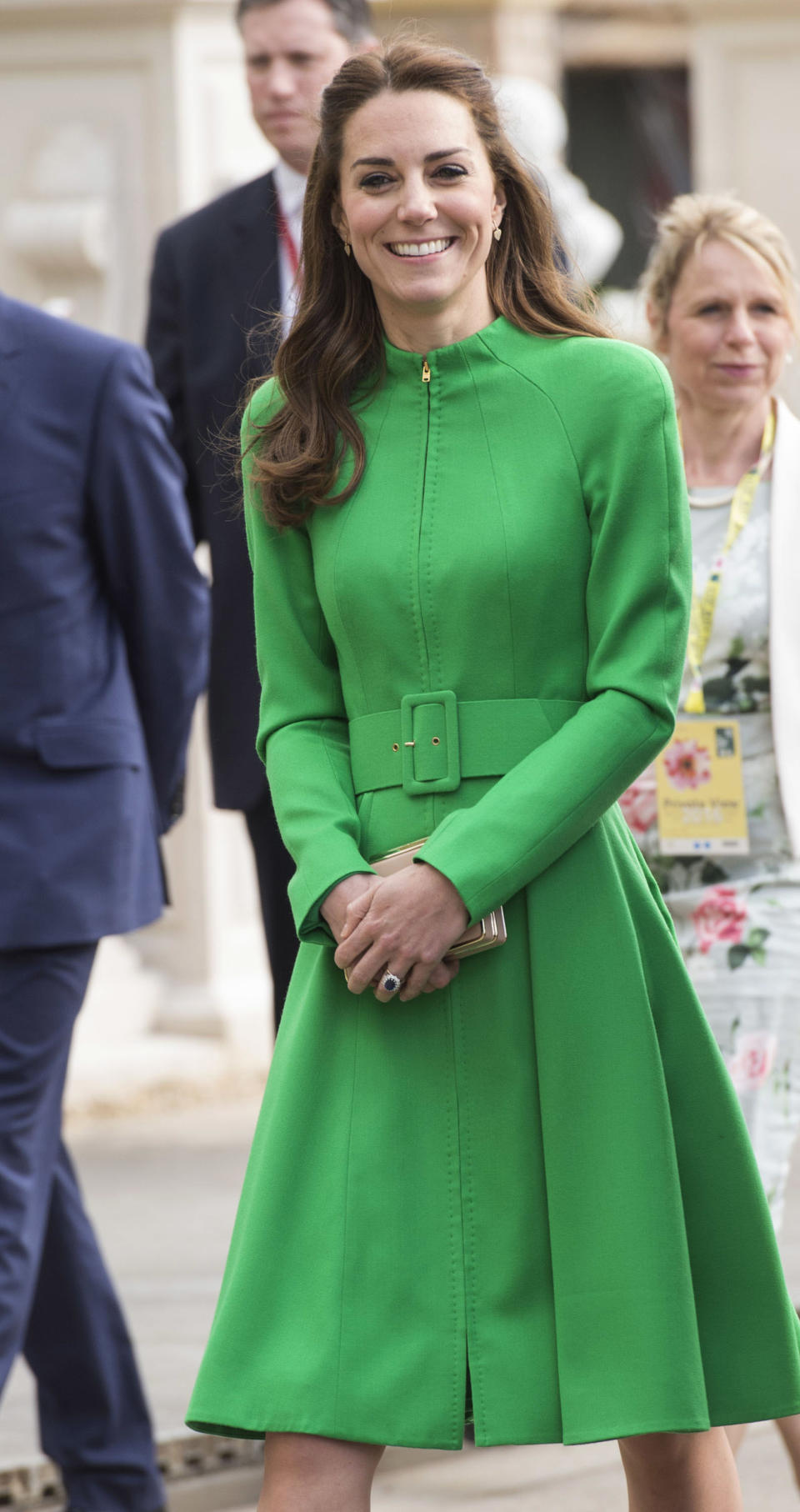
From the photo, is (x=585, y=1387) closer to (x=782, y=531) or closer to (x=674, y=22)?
(x=782, y=531)

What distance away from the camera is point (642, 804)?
141 inches

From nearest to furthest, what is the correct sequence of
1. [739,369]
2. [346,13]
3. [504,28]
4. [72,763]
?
[72,763]
[739,369]
[346,13]
[504,28]

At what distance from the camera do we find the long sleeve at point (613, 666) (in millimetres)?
2311

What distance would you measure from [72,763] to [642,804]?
850 millimetres

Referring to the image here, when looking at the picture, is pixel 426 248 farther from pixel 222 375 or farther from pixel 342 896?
pixel 222 375

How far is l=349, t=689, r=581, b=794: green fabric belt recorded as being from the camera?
7.87 feet

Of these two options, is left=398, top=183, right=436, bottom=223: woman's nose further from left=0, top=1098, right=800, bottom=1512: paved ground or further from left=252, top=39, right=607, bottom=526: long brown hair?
left=0, top=1098, right=800, bottom=1512: paved ground

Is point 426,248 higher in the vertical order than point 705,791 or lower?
higher

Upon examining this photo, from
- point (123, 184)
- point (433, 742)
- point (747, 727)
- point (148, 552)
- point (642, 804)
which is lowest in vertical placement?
point (642, 804)

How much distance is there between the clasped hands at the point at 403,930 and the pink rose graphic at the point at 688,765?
48.5 inches

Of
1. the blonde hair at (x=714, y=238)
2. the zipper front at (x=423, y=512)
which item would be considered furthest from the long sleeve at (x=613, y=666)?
the blonde hair at (x=714, y=238)

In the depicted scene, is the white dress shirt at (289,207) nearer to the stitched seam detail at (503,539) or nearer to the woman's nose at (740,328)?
the woman's nose at (740,328)

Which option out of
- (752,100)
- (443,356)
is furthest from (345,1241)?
(752,100)

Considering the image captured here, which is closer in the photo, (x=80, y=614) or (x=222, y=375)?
(x=80, y=614)
